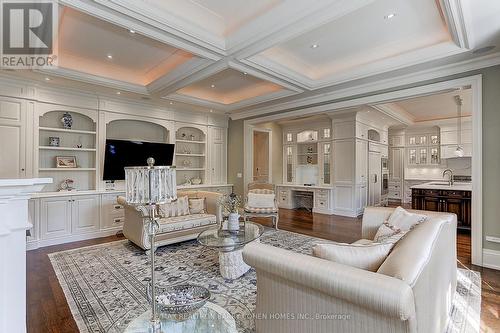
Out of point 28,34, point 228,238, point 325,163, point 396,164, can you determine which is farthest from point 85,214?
point 396,164

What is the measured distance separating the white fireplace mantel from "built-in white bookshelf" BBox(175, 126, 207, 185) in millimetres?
5185

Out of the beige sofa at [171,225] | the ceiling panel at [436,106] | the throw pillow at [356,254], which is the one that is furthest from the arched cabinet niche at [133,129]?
the ceiling panel at [436,106]

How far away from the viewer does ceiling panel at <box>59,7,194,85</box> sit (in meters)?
3.23

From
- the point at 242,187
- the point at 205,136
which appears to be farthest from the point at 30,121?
the point at 242,187

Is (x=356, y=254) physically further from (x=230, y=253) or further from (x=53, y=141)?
(x=53, y=141)

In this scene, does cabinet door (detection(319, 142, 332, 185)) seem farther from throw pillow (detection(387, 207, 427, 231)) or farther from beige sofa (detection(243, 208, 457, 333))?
beige sofa (detection(243, 208, 457, 333))

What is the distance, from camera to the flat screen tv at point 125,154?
511cm

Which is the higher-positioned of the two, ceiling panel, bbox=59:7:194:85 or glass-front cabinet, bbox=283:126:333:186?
ceiling panel, bbox=59:7:194:85

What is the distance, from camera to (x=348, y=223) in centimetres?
610

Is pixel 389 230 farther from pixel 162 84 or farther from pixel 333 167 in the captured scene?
pixel 333 167

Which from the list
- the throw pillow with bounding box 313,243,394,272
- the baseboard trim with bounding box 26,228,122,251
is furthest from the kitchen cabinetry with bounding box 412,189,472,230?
the baseboard trim with bounding box 26,228,122,251

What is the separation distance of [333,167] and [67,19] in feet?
21.6

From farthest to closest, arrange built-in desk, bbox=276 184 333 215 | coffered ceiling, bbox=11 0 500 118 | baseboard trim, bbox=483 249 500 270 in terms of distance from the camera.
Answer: built-in desk, bbox=276 184 333 215
baseboard trim, bbox=483 249 500 270
coffered ceiling, bbox=11 0 500 118

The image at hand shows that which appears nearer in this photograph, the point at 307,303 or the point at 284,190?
the point at 307,303
